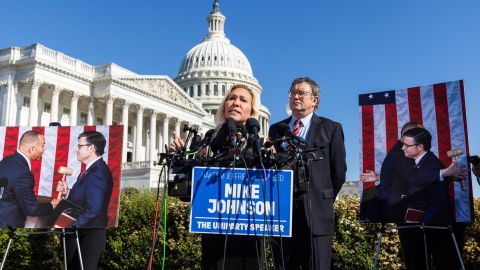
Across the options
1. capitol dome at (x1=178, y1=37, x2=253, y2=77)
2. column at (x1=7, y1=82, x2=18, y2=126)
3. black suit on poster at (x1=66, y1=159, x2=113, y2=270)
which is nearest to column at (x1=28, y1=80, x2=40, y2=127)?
column at (x1=7, y1=82, x2=18, y2=126)

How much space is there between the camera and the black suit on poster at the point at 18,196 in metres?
6.72

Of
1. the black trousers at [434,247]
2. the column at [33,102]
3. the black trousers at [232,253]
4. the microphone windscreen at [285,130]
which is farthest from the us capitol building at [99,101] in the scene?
the black trousers at [232,253]

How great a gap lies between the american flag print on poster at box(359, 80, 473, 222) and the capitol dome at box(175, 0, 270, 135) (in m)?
91.5

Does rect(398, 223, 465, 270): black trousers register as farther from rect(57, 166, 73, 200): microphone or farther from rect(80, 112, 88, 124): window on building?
rect(80, 112, 88, 124): window on building

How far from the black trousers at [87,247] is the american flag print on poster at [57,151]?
743 millimetres

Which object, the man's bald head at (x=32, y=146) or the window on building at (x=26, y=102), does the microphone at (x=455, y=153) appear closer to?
the man's bald head at (x=32, y=146)

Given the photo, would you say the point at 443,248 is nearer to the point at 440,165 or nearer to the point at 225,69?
the point at 440,165

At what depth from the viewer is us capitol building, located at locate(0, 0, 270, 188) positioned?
48.0m

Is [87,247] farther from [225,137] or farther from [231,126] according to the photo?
[231,126]

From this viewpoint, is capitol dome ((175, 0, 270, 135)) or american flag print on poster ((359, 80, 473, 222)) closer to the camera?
american flag print on poster ((359, 80, 473, 222))

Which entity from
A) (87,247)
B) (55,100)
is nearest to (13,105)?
(55,100)

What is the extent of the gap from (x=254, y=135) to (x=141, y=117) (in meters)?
57.9

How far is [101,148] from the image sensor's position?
22.8ft

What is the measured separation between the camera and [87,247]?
20.6 ft
